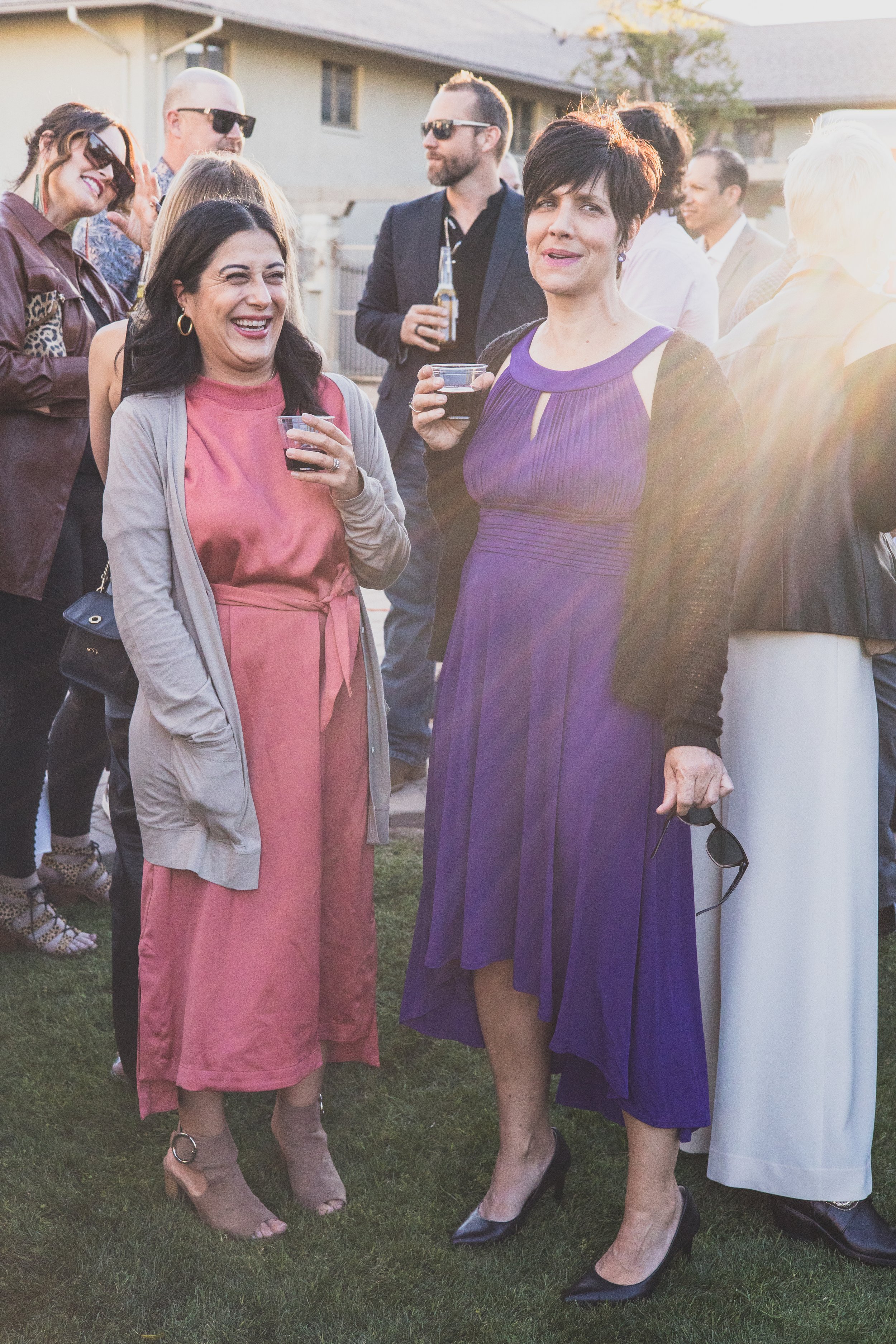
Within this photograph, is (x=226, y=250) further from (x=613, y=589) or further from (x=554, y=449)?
(x=613, y=589)

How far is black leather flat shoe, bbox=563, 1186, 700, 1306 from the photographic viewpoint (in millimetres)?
2621

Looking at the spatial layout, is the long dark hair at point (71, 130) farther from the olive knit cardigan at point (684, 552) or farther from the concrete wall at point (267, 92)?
the concrete wall at point (267, 92)

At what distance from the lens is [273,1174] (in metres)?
3.07

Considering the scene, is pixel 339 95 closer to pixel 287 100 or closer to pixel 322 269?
pixel 287 100

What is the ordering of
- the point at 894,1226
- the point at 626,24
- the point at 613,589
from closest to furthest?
the point at 613,589, the point at 894,1226, the point at 626,24

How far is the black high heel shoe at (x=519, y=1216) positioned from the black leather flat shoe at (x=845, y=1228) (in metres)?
0.49

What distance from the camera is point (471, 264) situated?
212 inches

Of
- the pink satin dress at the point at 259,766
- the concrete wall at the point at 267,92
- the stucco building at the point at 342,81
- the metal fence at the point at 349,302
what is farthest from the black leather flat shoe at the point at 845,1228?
the concrete wall at the point at 267,92

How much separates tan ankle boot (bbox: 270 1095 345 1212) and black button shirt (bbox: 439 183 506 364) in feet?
11.0

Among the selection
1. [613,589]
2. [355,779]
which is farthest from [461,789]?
[613,589]

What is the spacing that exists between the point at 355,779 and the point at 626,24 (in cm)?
2681

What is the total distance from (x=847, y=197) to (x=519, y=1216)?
2.32m

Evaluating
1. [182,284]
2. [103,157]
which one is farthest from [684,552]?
[103,157]

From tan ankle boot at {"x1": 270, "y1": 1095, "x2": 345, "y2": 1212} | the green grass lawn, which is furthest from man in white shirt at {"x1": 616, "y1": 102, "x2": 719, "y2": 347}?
tan ankle boot at {"x1": 270, "y1": 1095, "x2": 345, "y2": 1212}
